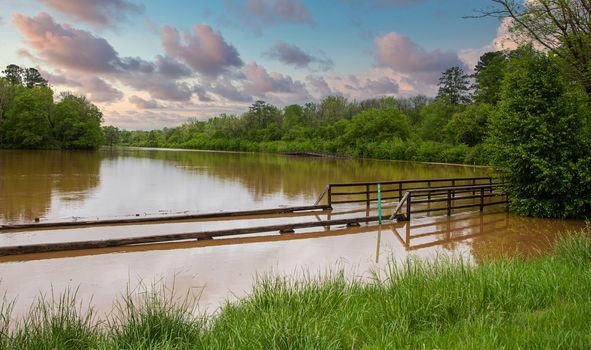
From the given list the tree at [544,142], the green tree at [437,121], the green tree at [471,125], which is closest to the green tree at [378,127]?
the green tree at [437,121]

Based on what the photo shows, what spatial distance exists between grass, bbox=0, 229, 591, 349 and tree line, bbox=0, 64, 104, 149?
A: 256 feet

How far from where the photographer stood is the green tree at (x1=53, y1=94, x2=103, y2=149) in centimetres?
7831

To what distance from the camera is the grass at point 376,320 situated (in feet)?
12.8

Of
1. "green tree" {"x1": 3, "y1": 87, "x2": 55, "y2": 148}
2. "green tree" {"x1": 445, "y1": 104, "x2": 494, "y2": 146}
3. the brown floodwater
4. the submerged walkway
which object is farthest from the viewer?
"green tree" {"x1": 3, "y1": 87, "x2": 55, "y2": 148}

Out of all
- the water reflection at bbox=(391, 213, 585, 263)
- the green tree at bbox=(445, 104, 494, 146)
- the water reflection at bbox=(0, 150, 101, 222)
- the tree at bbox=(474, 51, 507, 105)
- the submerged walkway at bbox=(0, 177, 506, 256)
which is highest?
the tree at bbox=(474, 51, 507, 105)

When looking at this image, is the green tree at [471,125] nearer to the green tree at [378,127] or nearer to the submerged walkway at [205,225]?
the green tree at [378,127]

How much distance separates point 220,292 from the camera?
290 inches

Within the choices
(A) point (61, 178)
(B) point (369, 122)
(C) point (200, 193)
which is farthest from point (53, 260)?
(B) point (369, 122)

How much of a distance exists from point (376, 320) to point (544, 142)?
13.2m

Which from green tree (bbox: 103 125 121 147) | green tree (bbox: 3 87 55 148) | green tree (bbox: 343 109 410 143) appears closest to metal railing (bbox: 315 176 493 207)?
green tree (bbox: 343 109 410 143)

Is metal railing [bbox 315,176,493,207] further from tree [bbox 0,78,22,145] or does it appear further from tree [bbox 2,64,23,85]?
tree [bbox 2,64,23,85]

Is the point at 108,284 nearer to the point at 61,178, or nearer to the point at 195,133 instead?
the point at 61,178

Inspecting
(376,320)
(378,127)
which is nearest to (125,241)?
(376,320)

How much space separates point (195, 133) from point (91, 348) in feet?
489
